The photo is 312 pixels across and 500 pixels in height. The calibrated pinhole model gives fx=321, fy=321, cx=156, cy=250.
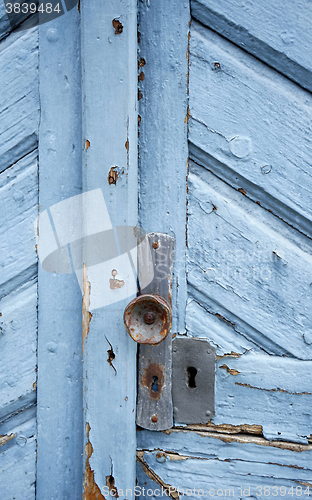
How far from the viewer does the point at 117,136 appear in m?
0.60

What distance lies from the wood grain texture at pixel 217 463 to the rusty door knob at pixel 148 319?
24 cm

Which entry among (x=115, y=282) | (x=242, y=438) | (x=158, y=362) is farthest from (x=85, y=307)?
(x=242, y=438)

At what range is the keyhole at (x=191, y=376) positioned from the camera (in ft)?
2.12

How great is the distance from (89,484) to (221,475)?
0.27m

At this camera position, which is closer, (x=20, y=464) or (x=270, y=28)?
(x=270, y=28)

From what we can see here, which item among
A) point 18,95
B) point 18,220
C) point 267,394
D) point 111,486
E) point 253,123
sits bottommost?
point 111,486

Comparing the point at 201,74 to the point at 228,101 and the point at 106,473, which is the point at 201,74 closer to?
the point at 228,101

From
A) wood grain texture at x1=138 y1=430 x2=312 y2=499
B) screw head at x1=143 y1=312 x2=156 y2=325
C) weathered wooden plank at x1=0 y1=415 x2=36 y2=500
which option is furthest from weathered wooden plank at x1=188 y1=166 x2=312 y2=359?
weathered wooden plank at x1=0 y1=415 x2=36 y2=500

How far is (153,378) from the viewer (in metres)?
0.65

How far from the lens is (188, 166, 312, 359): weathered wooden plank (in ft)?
2.05

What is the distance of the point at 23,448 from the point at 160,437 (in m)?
0.30

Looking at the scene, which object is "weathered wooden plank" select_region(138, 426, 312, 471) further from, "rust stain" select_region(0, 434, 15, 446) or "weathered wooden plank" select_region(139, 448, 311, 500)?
"rust stain" select_region(0, 434, 15, 446)

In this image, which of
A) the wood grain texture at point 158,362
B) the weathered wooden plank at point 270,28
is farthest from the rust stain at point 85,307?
the weathered wooden plank at point 270,28

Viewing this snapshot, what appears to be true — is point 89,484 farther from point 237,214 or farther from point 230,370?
point 237,214
